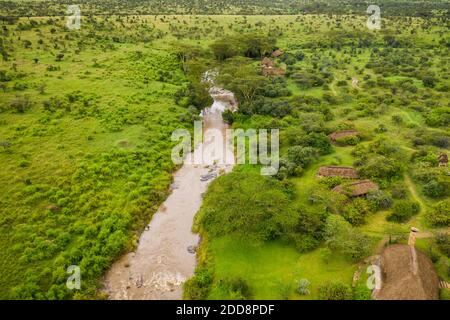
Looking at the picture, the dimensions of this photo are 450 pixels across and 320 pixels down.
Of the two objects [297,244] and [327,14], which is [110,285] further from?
[327,14]

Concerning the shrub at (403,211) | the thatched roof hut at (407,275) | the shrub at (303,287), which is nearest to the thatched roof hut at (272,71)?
the shrub at (403,211)

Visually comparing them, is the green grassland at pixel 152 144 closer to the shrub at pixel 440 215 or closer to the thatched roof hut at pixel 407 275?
the shrub at pixel 440 215

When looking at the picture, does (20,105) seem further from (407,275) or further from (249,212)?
(407,275)

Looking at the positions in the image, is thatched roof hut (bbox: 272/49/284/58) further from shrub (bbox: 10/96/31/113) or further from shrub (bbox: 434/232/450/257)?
shrub (bbox: 434/232/450/257)

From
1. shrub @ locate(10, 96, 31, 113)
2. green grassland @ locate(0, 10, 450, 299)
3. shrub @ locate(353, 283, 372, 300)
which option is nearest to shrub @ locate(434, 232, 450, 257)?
green grassland @ locate(0, 10, 450, 299)
